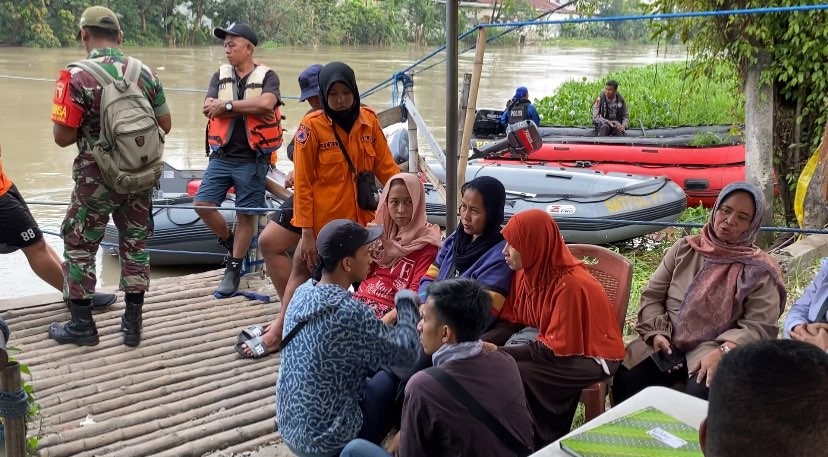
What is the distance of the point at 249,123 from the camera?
442 cm

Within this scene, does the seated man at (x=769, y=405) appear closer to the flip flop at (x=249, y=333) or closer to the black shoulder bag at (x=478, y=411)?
the black shoulder bag at (x=478, y=411)

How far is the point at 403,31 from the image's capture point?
38719mm

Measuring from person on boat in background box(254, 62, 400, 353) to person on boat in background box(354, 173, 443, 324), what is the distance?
0.27 metres

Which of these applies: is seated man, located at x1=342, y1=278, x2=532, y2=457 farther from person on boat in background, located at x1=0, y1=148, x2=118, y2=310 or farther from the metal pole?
person on boat in background, located at x1=0, y1=148, x2=118, y2=310

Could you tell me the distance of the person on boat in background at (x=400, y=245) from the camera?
11.4 ft

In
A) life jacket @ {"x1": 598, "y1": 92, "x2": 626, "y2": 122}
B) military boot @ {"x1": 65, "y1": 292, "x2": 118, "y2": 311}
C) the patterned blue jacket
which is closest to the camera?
the patterned blue jacket

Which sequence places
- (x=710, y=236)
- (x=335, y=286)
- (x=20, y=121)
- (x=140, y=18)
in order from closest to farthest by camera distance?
(x=335, y=286), (x=710, y=236), (x=20, y=121), (x=140, y=18)

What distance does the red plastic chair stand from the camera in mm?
2920

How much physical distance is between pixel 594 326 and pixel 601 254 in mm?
466

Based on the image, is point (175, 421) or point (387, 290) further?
point (387, 290)

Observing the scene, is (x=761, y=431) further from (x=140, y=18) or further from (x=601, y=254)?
(x=140, y=18)

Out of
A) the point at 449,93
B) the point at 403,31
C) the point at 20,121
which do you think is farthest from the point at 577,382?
the point at 403,31

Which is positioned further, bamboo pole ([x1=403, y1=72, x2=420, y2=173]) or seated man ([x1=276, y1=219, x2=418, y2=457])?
bamboo pole ([x1=403, y1=72, x2=420, y2=173])

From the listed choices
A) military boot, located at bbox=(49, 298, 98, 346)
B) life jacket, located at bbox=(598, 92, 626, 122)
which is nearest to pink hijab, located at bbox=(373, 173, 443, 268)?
military boot, located at bbox=(49, 298, 98, 346)
